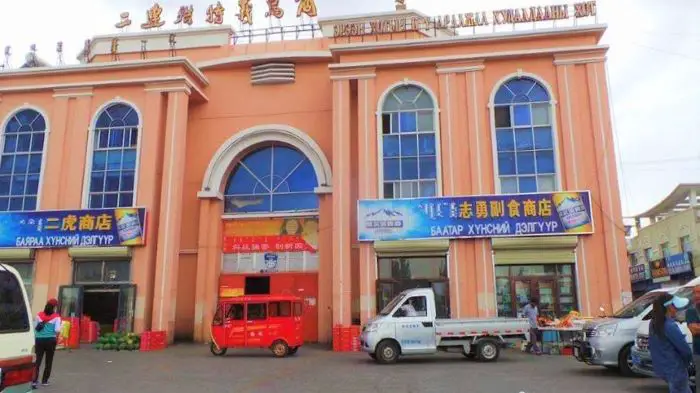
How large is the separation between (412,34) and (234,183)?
31.4 ft

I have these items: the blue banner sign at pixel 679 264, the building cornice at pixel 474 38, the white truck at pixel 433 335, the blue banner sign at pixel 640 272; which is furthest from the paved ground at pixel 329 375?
the blue banner sign at pixel 640 272

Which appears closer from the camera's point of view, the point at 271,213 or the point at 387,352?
the point at 387,352

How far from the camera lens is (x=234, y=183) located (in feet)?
75.0

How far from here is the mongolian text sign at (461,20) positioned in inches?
787

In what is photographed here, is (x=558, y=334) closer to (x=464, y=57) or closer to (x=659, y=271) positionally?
(x=464, y=57)

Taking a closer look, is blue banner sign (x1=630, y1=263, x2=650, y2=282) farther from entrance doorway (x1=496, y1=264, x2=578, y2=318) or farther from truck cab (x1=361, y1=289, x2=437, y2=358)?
truck cab (x1=361, y1=289, x2=437, y2=358)

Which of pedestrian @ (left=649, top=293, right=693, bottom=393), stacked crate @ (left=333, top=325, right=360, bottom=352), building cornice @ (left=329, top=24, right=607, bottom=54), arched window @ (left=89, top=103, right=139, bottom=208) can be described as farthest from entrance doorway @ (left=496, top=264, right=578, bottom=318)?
arched window @ (left=89, top=103, right=139, bottom=208)

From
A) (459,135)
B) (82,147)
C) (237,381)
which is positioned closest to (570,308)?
(459,135)

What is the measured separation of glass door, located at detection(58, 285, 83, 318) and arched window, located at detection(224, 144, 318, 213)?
6.23 m

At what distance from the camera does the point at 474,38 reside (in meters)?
19.8

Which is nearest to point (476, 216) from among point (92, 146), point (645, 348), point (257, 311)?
point (257, 311)

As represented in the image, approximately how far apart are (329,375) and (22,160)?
53.8ft

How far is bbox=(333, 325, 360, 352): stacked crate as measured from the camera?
59.1 feet

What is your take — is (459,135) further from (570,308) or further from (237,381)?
(237,381)
